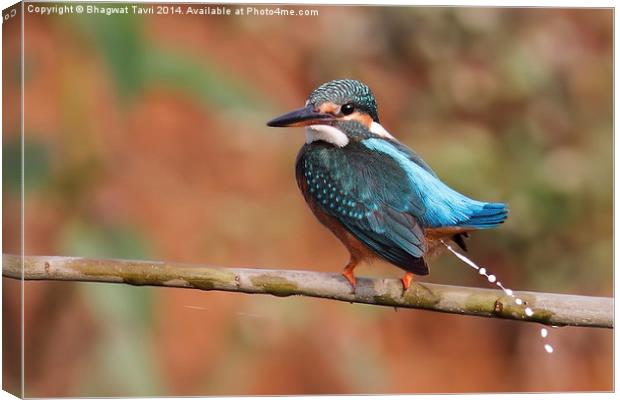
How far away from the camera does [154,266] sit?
348 centimetres

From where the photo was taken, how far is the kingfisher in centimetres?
373

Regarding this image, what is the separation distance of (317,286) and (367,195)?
1.27 feet

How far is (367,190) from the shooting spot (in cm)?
380

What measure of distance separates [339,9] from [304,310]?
1.14m

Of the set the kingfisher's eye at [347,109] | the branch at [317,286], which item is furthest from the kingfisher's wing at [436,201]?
the branch at [317,286]

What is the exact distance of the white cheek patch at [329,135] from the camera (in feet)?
12.5

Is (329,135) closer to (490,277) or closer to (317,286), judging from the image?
(317,286)

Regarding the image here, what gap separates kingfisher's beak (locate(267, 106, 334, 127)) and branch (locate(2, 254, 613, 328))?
0.52 m

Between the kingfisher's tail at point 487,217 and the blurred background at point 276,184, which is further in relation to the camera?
the blurred background at point 276,184

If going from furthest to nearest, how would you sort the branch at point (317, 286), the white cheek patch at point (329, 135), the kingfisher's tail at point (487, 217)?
the white cheek patch at point (329, 135), the kingfisher's tail at point (487, 217), the branch at point (317, 286)

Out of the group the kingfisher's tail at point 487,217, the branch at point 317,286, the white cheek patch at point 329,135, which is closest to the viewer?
the branch at point 317,286

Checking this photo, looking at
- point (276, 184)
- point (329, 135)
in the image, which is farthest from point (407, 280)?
point (276, 184)

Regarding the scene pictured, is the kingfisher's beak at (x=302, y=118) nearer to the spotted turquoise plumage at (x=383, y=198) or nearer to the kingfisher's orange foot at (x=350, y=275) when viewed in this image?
the spotted turquoise plumage at (x=383, y=198)

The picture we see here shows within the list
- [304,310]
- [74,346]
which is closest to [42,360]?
[74,346]
